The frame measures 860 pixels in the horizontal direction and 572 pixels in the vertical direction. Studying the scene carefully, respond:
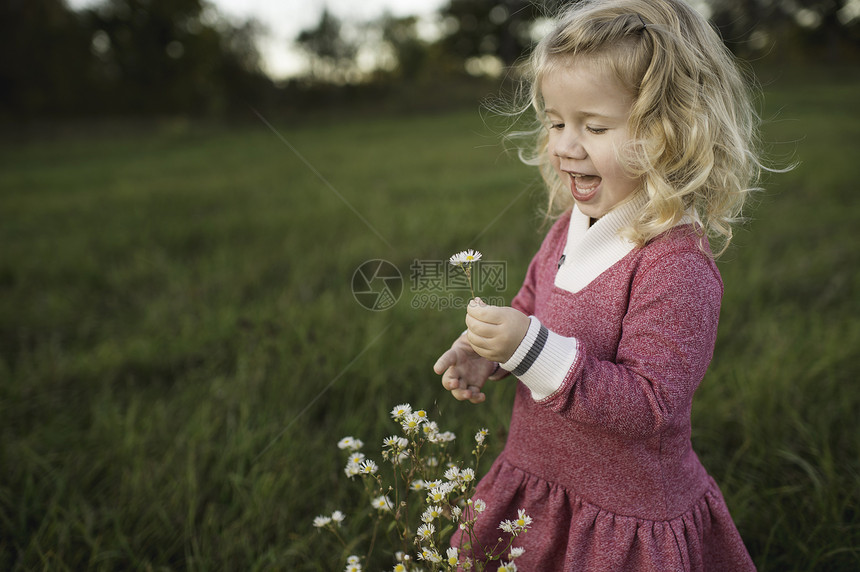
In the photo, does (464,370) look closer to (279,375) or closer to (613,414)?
(613,414)

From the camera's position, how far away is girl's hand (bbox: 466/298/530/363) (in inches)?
40.5

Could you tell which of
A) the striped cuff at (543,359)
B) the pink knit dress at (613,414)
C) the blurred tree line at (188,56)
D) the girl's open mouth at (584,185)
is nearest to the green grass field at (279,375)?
the pink knit dress at (613,414)

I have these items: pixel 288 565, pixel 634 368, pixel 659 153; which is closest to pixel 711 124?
pixel 659 153

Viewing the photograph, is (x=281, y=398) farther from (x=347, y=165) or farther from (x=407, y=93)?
(x=407, y=93)

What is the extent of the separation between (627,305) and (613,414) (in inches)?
9.5

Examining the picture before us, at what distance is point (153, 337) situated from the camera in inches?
114

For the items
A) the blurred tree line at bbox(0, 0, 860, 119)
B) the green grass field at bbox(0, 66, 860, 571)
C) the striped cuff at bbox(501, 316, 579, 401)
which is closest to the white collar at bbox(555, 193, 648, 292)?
the striped cuff at bbox(501, 316, 579, 401)

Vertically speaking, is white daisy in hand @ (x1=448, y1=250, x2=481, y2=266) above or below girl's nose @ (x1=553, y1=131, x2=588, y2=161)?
below

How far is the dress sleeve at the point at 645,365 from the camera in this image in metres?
1.01

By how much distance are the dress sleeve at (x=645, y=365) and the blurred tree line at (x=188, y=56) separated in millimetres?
11318

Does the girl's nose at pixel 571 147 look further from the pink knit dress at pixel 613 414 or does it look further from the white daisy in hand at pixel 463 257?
the white daisy in hand at pixel 463 257

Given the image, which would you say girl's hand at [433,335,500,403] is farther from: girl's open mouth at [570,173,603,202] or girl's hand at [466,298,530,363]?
girl's open mouth at [570,173,603,202]

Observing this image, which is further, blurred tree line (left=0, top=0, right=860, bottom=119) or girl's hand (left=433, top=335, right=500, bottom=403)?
blurred tree line (left=0, top=0, right=860, bottom=119)

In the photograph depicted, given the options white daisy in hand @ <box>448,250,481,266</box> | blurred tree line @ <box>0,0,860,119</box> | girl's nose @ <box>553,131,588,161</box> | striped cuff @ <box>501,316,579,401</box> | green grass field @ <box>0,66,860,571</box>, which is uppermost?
blurred tree line @ <box>0,0,860,119</box>
